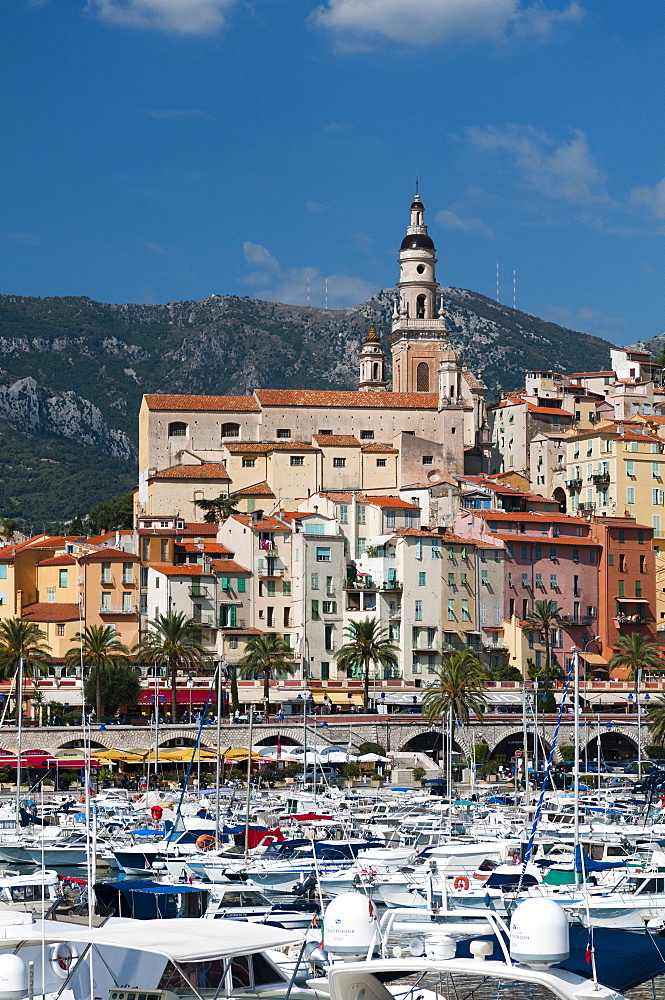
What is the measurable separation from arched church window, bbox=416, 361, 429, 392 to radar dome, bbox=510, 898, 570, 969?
126406 mm

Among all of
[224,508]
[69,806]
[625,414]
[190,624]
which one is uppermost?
[625,414]

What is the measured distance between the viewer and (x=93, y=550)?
107188 millimetres

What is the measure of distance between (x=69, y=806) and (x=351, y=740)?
26.2 m

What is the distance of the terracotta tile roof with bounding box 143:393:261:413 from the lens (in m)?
126

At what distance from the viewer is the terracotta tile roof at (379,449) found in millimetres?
122000

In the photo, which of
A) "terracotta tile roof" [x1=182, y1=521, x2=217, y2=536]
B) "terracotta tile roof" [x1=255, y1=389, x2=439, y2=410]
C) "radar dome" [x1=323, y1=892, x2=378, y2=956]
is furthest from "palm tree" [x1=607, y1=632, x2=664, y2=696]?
"radar dome" [x1=323, y1=892, x2=378, y2=956]

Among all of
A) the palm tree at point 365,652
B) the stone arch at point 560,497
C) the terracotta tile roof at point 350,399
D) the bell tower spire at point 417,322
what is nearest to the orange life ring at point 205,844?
the palm tree at point 365,652

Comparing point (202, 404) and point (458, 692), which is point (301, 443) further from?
point (458, 692)

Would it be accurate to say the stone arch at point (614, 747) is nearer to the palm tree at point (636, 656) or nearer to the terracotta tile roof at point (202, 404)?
the palm tree at point (636, 656)

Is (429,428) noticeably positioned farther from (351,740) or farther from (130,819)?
(130,819)

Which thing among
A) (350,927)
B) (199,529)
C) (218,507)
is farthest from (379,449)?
(350,927)

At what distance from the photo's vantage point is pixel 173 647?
90.9 meters

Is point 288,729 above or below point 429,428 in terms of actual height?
below

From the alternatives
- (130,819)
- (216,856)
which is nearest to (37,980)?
(216,856)
